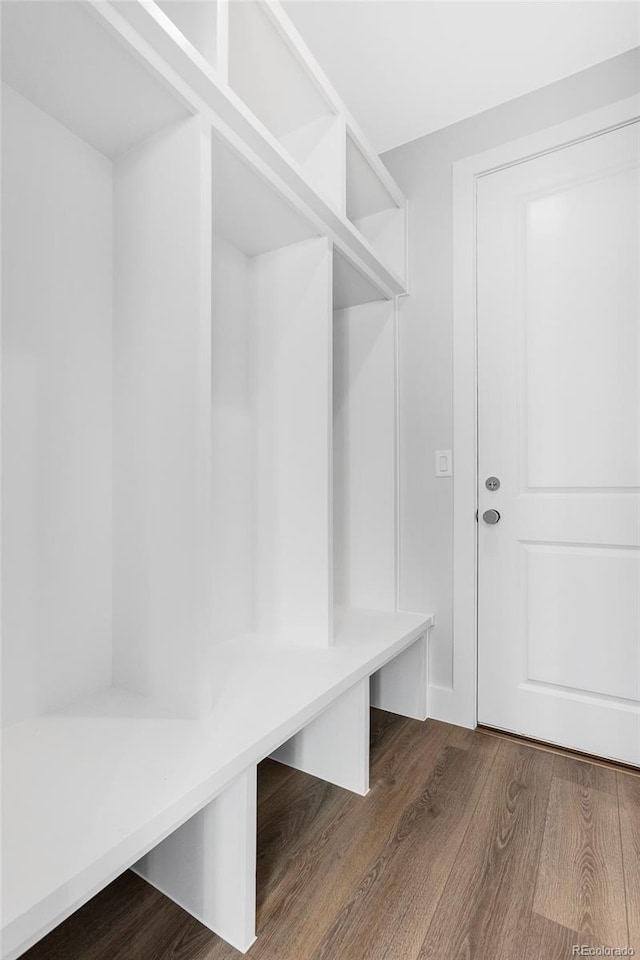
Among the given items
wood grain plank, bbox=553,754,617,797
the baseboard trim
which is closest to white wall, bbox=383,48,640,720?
the baseboard trim

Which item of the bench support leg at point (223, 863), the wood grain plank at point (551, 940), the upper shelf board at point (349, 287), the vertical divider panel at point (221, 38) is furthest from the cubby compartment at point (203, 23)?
the wood grain plank at point (551, 940)

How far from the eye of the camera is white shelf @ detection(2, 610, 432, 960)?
693mm

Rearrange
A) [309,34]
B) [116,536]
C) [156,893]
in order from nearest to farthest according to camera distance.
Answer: [156,893] < [116,536] < [309,34]

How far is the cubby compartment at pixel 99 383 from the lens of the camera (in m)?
1.09

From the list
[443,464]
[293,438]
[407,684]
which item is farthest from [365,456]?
[407,684]

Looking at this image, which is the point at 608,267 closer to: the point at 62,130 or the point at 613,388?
the point at 613,388

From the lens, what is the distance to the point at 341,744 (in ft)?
5.05

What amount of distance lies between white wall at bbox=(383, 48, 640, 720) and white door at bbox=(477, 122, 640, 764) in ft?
0.43

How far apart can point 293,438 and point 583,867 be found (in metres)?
1.36

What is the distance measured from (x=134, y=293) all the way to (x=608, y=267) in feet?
4.97

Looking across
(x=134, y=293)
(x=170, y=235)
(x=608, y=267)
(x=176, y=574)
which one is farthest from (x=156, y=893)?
(x=608, y=267)

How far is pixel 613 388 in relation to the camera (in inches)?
66.6

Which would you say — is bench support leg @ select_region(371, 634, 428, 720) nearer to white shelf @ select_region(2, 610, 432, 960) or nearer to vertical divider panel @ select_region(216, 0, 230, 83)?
white shelf @ select_region(2, 610, 432, 960)

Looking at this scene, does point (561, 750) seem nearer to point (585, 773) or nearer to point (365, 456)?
point (585, 773)
